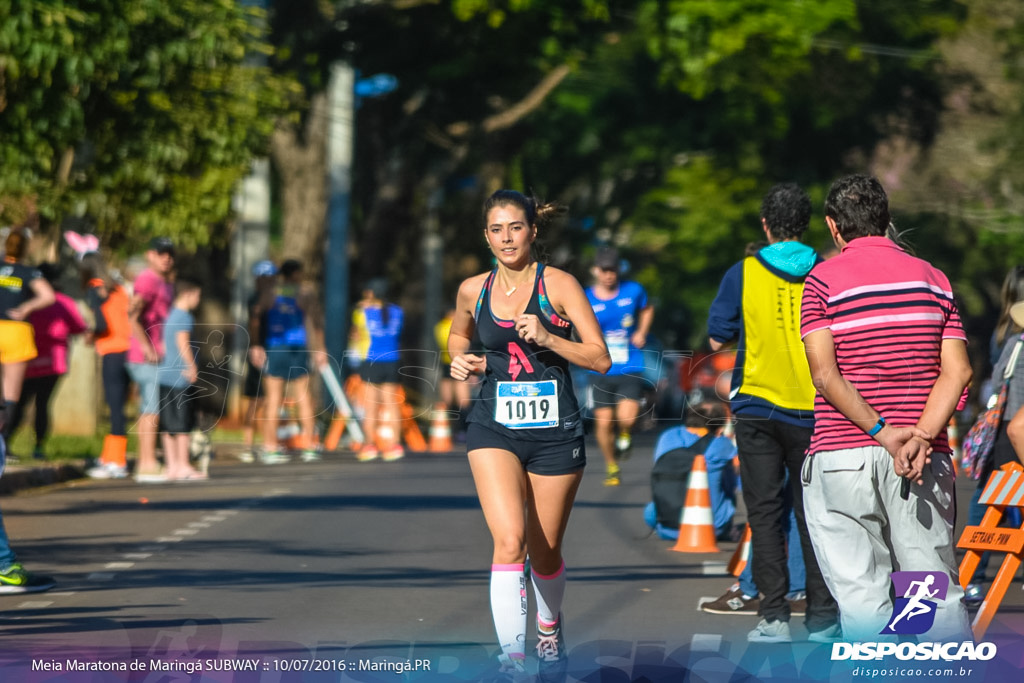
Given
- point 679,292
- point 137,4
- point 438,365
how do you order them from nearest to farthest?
point 137,4
point 438,365
point 679,292

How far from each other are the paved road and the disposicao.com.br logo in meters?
0.32

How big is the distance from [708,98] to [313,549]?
2507 cm

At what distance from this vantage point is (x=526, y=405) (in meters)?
A: 6.71

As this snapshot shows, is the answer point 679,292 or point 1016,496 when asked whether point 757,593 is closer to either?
point 1016,496

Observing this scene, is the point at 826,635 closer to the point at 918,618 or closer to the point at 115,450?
the point at 918,618

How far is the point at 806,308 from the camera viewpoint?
6.18 m

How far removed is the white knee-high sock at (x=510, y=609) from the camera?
6531mm

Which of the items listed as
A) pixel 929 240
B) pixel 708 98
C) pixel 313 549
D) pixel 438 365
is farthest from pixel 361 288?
pixel 313 549

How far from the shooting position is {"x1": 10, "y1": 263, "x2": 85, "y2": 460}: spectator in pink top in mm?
16031

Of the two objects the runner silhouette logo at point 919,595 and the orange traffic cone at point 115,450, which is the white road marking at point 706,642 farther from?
the orange traffic cone at point 115,450

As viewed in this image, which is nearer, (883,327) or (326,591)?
(883,327)

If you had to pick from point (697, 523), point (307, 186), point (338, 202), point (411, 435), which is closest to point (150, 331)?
point (697, 523)

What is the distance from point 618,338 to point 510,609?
940 centimetres

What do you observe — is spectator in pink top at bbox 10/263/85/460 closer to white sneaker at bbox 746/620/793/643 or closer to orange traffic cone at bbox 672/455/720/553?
orange traffic cone at bbox 672/455/720/553
